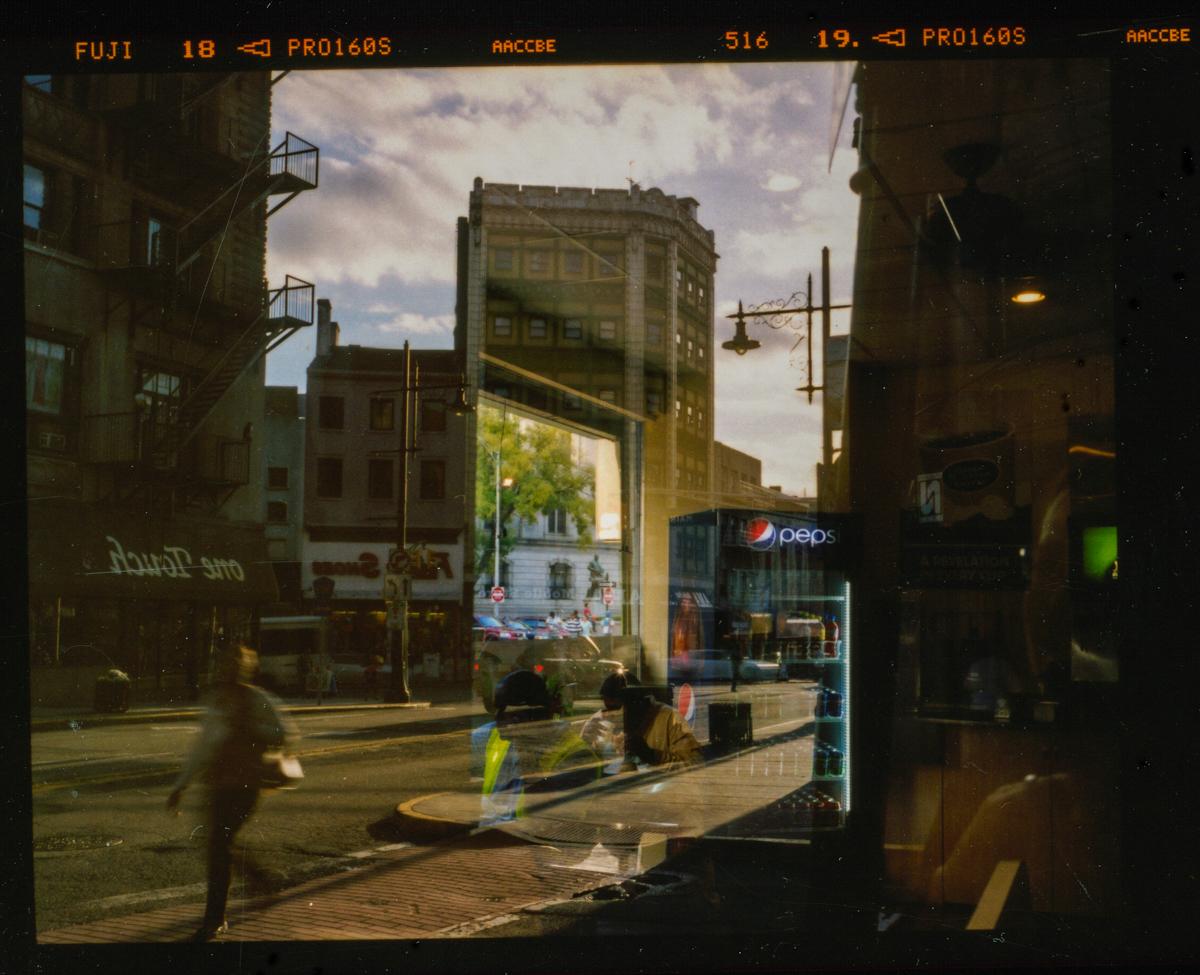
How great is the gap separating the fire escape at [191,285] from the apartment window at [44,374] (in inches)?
3.6

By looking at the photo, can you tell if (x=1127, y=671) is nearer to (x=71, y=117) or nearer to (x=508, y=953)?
(x=508, y=953)

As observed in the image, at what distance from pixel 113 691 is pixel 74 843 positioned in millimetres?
329

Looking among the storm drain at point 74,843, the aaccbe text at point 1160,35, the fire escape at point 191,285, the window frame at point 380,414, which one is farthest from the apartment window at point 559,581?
the aaccbe text at point 1160,35

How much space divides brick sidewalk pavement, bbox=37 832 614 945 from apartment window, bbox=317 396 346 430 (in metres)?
0.99

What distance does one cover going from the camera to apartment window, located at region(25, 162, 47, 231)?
2156 millimetres

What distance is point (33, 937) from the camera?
2.09 meters

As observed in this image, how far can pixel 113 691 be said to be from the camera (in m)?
2.18

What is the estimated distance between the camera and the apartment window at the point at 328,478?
2.21m

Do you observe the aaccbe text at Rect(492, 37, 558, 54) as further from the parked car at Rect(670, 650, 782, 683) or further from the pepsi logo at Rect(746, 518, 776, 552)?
the parked car at Rect(670, 650, 782, 683)

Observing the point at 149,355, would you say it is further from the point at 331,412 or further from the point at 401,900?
the point at 401,900

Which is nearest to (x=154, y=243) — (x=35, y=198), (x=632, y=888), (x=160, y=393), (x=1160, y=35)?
(x=35, y=198)

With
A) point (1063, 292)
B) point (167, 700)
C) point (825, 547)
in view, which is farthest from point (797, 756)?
point (167, 700)

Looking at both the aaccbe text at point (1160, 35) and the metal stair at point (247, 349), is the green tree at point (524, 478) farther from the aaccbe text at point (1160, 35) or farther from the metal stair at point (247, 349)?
the aaccbe text at point (1160, 35)

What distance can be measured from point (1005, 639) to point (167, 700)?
1.97 meters
